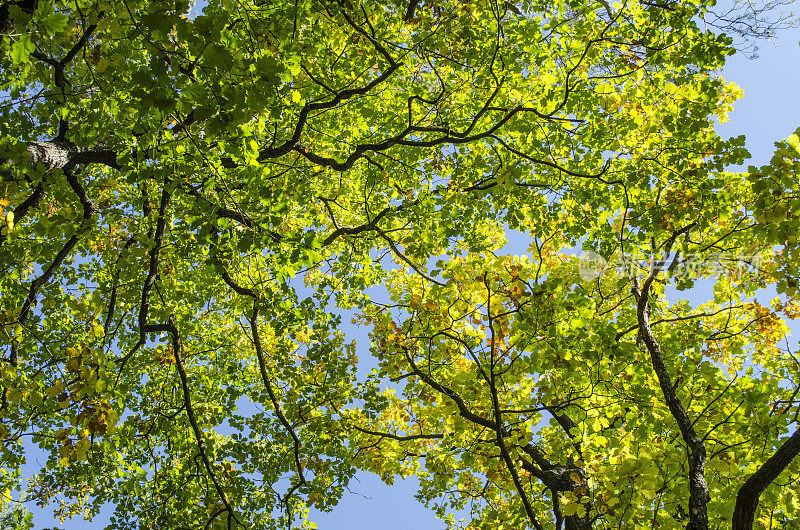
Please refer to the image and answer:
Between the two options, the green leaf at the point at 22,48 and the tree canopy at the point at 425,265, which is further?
the tree canopy at the point at 425,265

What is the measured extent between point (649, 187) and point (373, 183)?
3.72m

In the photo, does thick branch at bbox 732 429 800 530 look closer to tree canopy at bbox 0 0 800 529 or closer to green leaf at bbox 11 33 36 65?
tree canopy at bbox 0 0 800 529

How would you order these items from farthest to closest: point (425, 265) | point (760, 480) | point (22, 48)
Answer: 1. point (425, 265)
2. point (760, 480)
3. point (22, 48)

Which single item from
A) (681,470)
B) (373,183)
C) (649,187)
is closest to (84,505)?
(373,183)

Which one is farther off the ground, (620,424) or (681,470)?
(620,424)

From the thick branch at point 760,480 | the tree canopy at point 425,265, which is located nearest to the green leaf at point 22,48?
the tree canopy at point 425,265

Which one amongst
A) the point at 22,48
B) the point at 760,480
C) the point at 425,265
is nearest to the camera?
the point at 22,48

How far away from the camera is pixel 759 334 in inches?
280

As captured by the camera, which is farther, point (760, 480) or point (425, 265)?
point (425, 265)

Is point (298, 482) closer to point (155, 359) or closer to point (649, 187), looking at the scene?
point (155, 359)

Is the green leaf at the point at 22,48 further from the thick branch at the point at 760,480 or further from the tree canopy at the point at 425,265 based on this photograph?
the thick branch at the point at 760,480

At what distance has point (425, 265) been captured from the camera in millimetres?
7676

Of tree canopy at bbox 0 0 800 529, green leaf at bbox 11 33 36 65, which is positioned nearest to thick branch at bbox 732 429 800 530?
tree canopy at bbox 0 0 800 529

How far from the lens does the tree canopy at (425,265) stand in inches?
161
